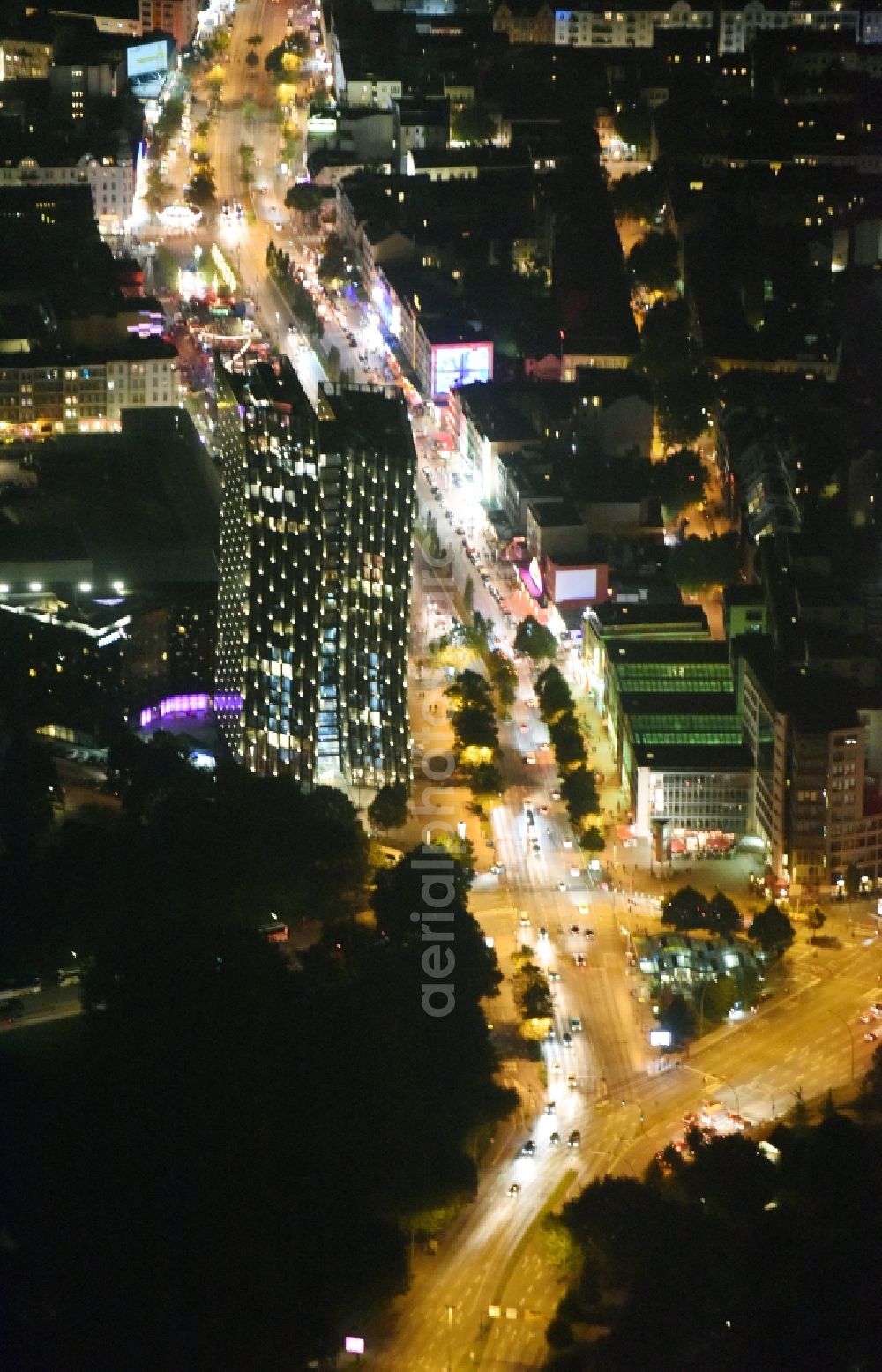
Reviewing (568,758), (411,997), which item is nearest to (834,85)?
(568,758)

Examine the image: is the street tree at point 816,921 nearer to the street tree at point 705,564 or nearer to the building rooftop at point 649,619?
the building rooftop at point 649,619

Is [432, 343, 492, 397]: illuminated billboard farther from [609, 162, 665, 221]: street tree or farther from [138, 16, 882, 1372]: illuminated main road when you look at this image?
[138, 16, 882, 1372]: illuminated main road

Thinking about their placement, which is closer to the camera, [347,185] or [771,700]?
[771,700]

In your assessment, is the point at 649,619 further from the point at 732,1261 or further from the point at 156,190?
the point at 156,190

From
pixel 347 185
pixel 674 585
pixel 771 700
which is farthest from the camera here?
pixel 347 185

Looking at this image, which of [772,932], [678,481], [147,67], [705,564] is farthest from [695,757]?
[147,67]

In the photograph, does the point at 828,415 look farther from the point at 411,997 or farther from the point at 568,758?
the point at 411,997

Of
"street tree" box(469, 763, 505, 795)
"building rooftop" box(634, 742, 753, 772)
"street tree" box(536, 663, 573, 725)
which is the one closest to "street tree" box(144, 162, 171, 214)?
"street tree" box(536, 663, 573, 725)
